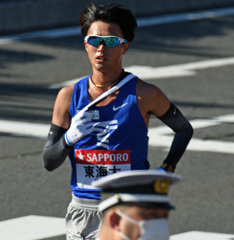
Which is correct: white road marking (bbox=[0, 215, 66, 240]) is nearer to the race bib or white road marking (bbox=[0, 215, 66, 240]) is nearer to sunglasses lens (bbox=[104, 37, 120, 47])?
the race bib

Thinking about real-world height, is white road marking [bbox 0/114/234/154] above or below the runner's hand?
below

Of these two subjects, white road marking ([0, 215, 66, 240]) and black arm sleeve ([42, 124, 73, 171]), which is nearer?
black arm sleeve ([42, 124, 73, 171])

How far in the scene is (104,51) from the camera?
4992mm

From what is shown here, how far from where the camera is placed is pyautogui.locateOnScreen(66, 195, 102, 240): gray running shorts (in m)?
5.02

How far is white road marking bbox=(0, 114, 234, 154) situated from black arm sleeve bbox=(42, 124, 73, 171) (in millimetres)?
5143

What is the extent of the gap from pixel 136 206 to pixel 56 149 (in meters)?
1.90

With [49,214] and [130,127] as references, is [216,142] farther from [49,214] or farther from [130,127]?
[130,127]

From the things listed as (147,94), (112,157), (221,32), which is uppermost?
(147,94)

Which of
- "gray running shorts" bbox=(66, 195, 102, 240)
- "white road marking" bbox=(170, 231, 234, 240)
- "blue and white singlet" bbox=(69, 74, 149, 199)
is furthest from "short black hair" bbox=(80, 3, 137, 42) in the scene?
"white road marking" bbox=(170, 231, 234, 240)

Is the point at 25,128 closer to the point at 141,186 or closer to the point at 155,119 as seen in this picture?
A: the point at 155,119

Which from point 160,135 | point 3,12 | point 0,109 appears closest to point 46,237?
point 160,135

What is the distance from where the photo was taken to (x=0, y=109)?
39.0ft

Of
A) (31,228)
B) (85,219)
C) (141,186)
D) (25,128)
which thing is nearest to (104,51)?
(85,219)

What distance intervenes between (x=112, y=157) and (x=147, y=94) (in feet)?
1.57
